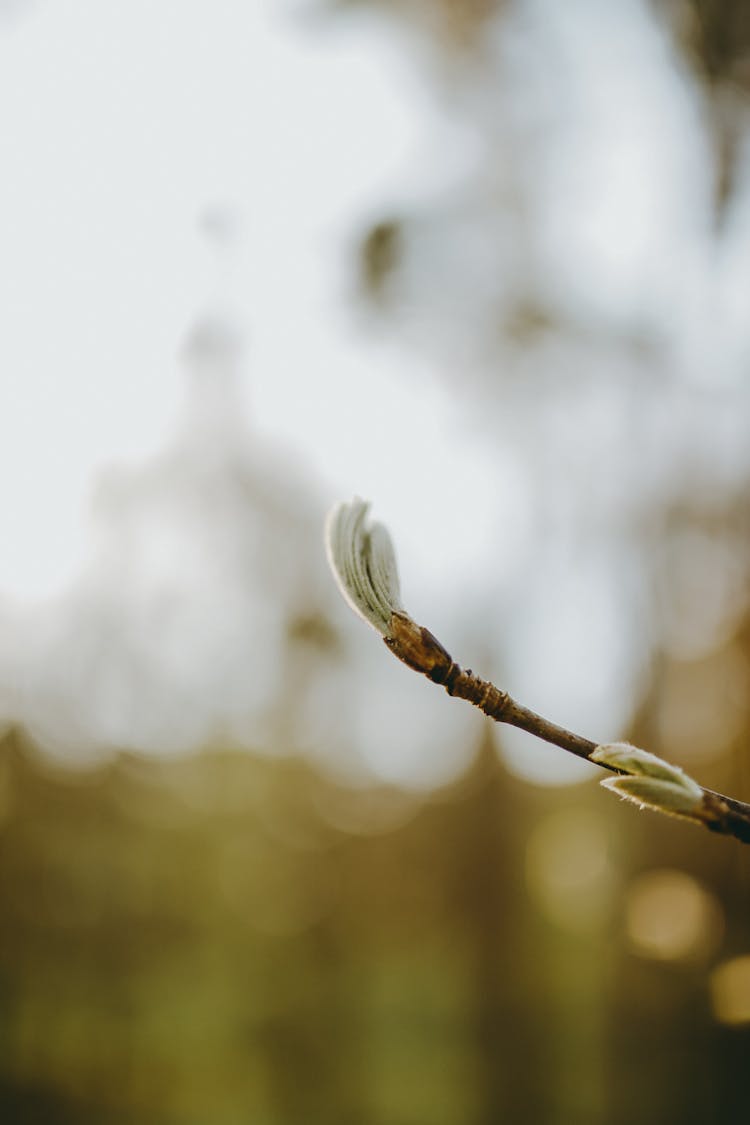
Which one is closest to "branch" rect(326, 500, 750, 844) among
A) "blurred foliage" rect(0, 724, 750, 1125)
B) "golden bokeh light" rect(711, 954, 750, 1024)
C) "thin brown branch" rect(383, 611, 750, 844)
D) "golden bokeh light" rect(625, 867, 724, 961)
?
"thin brown branch" rect(383, 611, 750, 844)

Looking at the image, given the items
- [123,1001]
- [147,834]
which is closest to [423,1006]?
[147,834]

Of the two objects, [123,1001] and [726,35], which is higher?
[726,35]

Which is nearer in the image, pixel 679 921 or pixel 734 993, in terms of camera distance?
pixel 734 993

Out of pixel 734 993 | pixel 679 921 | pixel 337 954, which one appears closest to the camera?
pixel 734 993

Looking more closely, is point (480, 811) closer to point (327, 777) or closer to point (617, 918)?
point (617, 918)

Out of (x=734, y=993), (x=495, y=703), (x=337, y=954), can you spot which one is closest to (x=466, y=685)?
(x=495, y=703)

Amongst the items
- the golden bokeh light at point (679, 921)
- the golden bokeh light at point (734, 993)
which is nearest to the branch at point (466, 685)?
the golden bokeh light at point (734, 993)

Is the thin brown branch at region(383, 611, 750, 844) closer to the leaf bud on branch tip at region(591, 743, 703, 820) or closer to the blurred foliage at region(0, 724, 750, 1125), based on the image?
the leaf bud on branch tip at region(591, 743, 703, 820)

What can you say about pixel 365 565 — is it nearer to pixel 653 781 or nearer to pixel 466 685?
pixel 466 685

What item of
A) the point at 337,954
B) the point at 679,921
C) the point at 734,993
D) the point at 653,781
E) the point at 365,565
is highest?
the point at 365,565
